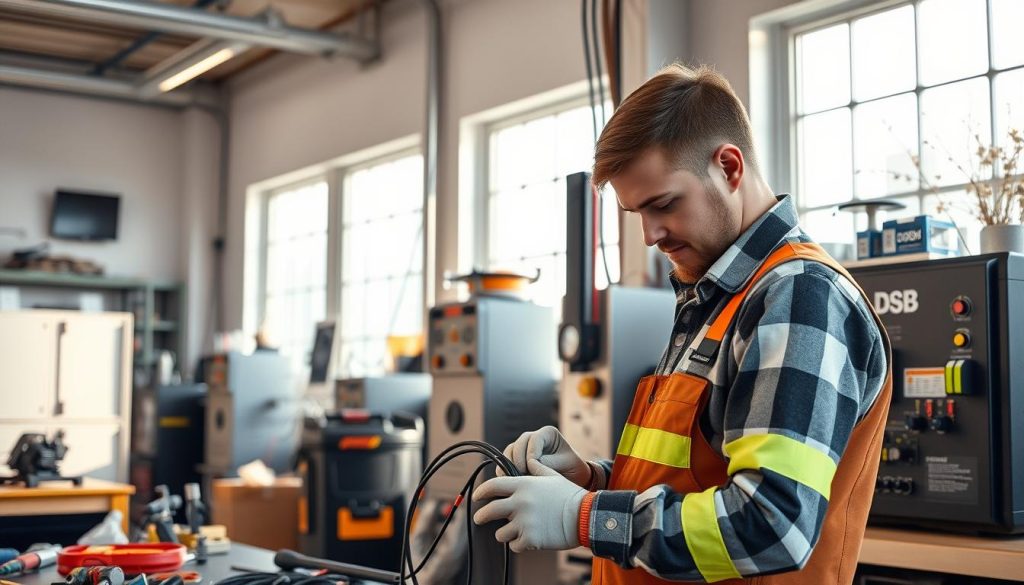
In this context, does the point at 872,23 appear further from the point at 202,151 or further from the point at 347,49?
the point at 202,151

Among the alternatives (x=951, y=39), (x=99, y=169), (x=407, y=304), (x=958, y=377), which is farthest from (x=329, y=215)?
(x=958, y=377)

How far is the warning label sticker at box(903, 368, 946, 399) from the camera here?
8.80 feet

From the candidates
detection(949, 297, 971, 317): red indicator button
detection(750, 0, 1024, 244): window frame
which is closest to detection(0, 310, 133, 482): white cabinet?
detection(750, 0, 1024, 244): window frame

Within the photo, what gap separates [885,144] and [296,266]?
480cm

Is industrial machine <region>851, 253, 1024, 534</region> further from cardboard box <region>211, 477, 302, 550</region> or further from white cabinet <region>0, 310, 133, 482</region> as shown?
white cabinet <region>0, 310, 133, 482</region>

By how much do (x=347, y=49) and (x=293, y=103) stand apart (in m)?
1.23

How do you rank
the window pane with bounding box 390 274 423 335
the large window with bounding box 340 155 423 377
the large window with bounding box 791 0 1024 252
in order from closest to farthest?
the large window with bounding box 791 0 1024 252, the window pane with bounding box 390 274 423 335, the large window with bounding box 340 155 423 377

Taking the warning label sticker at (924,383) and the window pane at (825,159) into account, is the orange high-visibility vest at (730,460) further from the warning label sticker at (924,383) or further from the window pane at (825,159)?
the window pane at (825,159)

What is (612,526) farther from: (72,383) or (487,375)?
(72,383)

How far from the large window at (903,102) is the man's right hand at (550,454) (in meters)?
2.26

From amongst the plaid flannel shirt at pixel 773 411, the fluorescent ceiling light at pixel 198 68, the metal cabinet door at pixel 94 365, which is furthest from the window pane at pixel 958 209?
the metal cabinet door at pixel 94 365

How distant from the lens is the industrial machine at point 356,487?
4.96m

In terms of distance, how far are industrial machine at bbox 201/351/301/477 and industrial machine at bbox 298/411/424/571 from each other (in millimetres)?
1697

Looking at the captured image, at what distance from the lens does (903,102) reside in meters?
3.93
